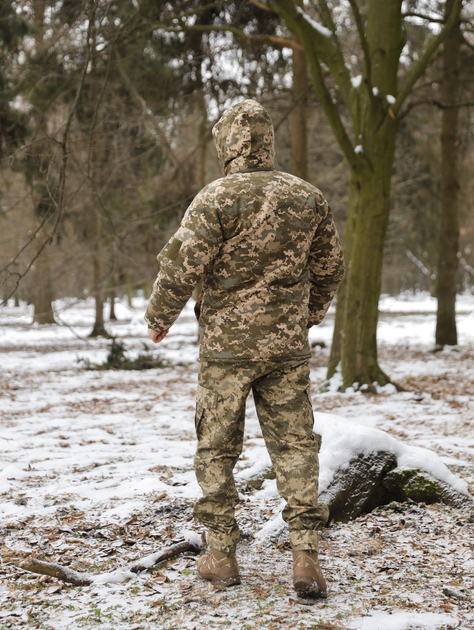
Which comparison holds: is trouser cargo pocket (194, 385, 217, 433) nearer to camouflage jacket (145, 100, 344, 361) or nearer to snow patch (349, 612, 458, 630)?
camouflage jacket (145, 100, 344, 361)

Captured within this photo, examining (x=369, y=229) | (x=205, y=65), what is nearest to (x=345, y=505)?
(x=369, y=229)

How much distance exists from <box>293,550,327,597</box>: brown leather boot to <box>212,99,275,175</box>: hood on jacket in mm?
1712

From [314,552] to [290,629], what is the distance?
0.37 meters

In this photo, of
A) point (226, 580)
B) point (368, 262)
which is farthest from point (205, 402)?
point (368, 262)

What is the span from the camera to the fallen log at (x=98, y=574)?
2.52 metres

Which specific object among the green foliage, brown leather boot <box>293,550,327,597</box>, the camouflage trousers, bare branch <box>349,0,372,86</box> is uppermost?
bare branch <box>349,0,372,86</box>

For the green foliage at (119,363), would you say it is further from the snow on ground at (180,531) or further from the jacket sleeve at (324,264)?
the jacket sleeve at (324,264)

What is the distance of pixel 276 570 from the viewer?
2.61m

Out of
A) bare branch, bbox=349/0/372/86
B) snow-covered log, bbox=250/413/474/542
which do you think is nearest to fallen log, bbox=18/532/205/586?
snow-covered log, bbox=250/413/474/542

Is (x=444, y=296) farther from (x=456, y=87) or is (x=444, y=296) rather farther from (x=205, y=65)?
(x=205, y=65)

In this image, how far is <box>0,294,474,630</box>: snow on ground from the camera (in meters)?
2.24

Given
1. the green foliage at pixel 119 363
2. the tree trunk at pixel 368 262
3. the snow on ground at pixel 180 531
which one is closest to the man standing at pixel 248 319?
the snow on ground at pixel 180 531

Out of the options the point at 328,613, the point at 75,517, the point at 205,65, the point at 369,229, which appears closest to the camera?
the point at 328,613

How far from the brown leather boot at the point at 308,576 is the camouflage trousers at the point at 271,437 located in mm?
40
